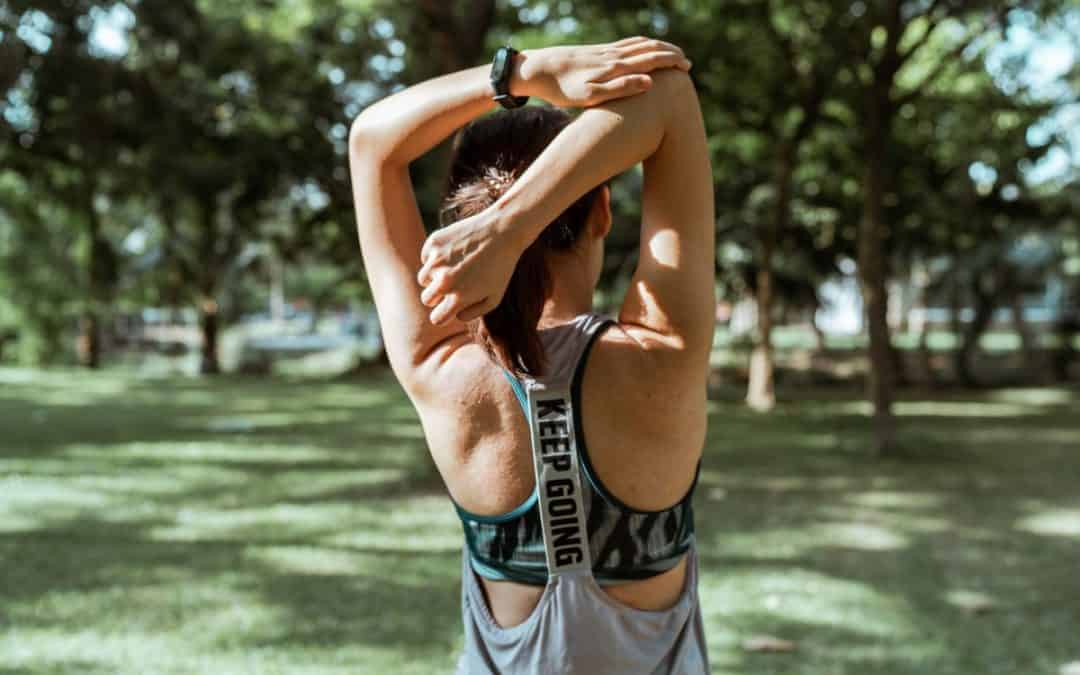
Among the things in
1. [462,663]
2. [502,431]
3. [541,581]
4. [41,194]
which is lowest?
[462,663]

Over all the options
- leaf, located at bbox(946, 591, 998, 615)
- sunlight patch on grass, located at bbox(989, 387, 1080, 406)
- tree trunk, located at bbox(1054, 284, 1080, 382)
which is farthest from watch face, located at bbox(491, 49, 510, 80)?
tree trunk, located at bbox(1054, 284, 1080, 382)

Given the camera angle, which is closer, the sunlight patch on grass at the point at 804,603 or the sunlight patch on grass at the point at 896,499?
the sunlight patch on grass at the point at 804,603

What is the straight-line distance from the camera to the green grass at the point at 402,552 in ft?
14.9

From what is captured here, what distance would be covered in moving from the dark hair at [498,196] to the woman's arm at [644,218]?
0.31 ft

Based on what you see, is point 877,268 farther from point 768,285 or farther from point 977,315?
point 977,315

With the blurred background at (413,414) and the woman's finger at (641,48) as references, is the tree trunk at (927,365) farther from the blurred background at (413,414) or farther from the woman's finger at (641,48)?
the woman's finger at (641,48)

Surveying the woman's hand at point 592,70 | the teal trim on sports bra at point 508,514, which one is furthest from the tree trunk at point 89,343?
the woman's hand at point 592,70

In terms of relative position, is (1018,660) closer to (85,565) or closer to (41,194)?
(85,565)

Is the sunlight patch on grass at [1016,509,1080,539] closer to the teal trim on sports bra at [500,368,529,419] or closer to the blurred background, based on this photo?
the blurred background

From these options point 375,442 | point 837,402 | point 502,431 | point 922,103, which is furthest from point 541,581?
point 837,402

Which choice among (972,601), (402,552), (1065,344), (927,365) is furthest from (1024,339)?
(402,552)

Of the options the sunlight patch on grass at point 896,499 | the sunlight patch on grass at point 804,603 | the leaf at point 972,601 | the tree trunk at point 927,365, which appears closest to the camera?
the sunlight patch on grass at point 804,603

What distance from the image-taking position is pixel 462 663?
5.25 ft

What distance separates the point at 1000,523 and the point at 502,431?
6592 mm
